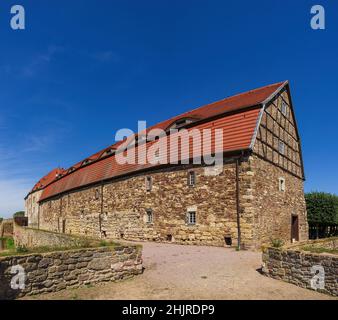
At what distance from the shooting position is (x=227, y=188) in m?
15.3

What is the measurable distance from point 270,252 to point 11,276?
6515 mm

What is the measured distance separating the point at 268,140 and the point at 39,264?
538 inches

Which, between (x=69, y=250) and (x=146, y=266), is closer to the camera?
(x=69, y=250)

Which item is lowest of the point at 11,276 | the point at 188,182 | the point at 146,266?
the point at 146,266

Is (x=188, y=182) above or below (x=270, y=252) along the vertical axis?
above

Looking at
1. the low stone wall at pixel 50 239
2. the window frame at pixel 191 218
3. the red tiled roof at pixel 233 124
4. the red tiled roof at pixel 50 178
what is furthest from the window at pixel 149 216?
the red tiled roof at pixel 50 178

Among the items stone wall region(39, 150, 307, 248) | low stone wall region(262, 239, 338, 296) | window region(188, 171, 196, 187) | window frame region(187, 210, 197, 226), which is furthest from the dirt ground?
window region(188, 171, 196, 187)

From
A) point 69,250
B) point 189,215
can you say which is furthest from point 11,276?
point 189,215

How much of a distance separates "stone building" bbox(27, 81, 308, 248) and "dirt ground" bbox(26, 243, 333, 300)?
179 inches

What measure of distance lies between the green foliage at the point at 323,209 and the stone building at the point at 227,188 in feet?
22.2

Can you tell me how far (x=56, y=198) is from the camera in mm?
35594
